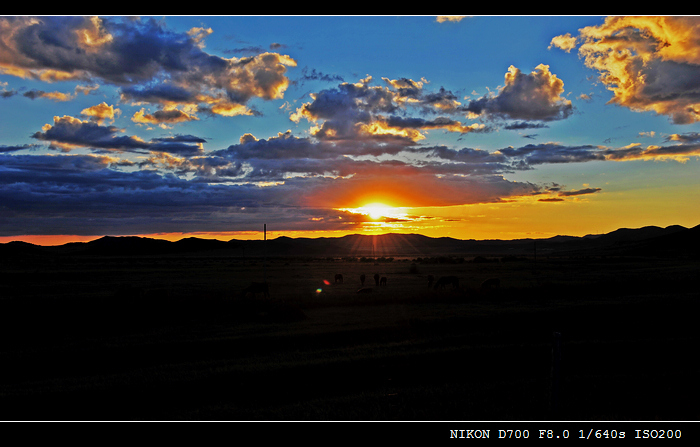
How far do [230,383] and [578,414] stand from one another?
25.4ft

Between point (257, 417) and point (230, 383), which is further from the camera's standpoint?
point (230, 383)

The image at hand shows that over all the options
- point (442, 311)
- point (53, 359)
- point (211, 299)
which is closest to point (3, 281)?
point (211, 299)

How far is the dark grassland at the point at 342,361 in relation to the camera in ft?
27.7

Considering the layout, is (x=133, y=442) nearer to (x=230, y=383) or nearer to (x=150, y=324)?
(x=230, y=383)

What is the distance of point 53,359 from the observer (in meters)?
13.6

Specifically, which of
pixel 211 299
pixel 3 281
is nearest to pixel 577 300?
pixel 211 299

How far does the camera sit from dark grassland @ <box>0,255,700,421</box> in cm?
845

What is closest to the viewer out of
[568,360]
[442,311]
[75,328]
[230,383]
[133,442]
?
[133,442]

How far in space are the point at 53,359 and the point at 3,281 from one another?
42.1 metres

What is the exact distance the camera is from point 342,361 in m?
12.1

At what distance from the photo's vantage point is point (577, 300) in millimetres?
26266

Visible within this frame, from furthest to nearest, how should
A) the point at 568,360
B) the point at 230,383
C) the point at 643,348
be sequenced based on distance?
1. the point at 643,348
2. the point at 568,360
3. the point at 230,383
